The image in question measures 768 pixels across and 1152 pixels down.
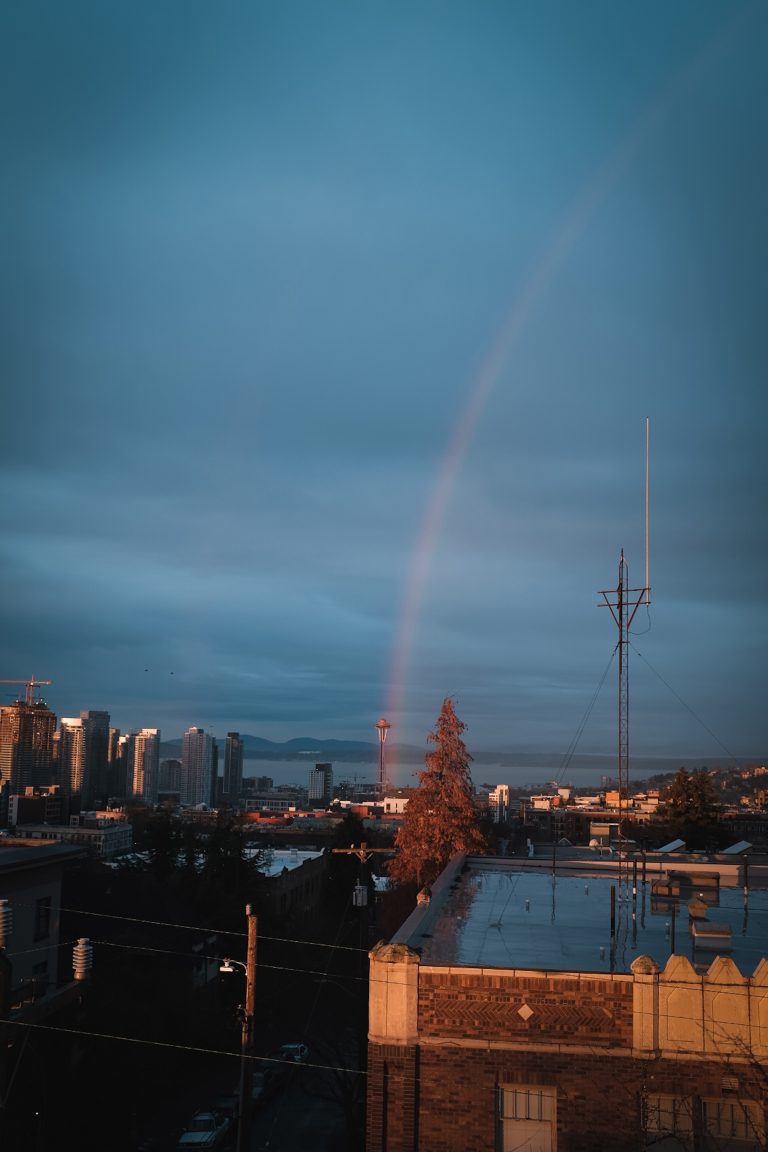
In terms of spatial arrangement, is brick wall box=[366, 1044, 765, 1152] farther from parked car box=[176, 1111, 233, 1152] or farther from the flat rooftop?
parked car box=[176, 1111, 233, 1152]

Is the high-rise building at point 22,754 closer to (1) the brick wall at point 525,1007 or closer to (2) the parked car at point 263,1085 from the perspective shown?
(2) the parked car at point 263,1085

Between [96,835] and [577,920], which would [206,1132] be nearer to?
[577,920]

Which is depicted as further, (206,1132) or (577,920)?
(206,1132)

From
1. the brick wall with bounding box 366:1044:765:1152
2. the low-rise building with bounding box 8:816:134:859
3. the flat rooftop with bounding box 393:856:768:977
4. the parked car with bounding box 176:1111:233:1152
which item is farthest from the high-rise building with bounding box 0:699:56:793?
the brick wall with bounding box 366:1044:765:1152

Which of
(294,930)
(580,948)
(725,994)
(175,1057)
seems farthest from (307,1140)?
(294,930)

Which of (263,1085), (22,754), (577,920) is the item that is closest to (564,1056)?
(577,920)
